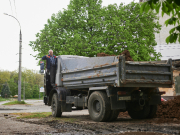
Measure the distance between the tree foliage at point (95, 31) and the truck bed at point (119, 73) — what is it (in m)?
14.6

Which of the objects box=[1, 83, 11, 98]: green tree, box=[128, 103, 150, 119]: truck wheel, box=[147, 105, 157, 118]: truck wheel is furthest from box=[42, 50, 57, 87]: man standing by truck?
box=[1, 83, 11, 98]: green tree

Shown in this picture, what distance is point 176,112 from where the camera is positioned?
32.2 feet

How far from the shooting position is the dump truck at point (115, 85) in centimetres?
816

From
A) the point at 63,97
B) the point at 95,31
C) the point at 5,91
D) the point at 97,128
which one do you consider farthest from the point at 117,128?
the point at 5,91

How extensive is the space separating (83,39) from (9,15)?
8622 mm

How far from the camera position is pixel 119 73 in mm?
7953

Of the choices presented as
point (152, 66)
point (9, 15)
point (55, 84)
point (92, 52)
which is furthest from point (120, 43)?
point (152, 66)

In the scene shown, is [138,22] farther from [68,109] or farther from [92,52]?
[68,109]

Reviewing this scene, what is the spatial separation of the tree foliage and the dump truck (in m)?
14.3

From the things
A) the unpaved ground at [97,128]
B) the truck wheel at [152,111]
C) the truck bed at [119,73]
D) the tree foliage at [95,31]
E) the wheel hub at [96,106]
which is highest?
the tree foliage at [95,31]

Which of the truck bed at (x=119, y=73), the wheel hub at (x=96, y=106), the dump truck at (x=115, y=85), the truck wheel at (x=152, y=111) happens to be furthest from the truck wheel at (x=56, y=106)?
the truck wheel at (x=152, y=111)

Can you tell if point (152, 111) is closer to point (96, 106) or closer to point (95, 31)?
point (96, 106)

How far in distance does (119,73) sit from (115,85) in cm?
41

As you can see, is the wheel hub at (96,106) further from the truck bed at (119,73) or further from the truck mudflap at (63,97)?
the truck mudflap at (63,97)
